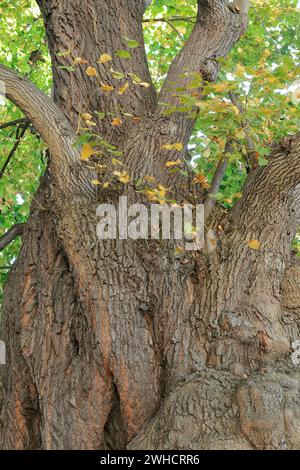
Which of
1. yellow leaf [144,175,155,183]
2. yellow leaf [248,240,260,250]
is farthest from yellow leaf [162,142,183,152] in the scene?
yellow leaf [248,240,260,250]

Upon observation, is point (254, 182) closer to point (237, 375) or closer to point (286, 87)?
point (286, 87)

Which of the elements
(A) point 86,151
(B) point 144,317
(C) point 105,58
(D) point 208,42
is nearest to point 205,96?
(D) point 208,42

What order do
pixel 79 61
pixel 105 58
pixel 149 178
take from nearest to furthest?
1. pixel 149 178
2. pixel 105 58
3. pixel 79 61

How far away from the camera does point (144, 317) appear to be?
15.3ft

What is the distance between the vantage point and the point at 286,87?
4785 millimetres

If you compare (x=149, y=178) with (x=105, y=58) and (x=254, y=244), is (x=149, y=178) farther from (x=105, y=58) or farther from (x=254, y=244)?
(x=105, y=58)

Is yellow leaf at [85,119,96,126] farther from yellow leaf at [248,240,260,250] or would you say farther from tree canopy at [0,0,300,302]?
yellow leaf at [248,240,260,250]

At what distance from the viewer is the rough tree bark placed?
414 centimetres

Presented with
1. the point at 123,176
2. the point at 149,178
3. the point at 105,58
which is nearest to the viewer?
the point at 123,176

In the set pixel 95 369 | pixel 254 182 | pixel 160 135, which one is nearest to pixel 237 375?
pixel 95 369

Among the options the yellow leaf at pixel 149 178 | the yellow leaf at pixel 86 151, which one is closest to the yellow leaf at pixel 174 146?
the yellow leaf at pixel 149 178
